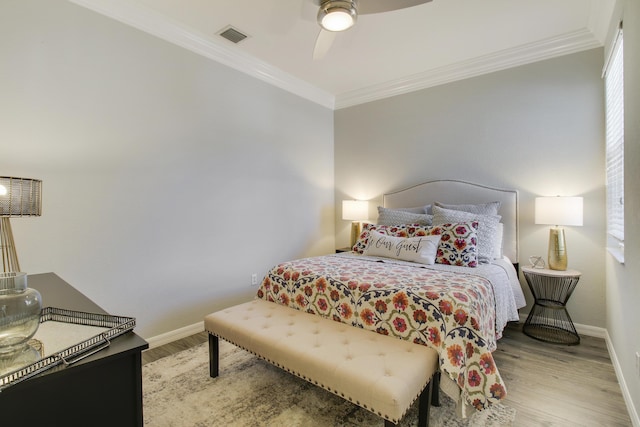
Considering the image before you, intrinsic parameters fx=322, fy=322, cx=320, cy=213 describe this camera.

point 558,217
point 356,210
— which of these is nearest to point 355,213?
point 356,210

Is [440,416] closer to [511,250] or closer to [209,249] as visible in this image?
[511,250]

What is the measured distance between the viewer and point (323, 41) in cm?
242

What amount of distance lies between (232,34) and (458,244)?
8.80 feet

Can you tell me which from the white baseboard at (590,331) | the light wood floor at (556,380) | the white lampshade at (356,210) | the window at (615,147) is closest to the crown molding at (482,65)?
the window at (615,147)

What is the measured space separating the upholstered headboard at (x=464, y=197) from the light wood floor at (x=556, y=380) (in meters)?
0.88

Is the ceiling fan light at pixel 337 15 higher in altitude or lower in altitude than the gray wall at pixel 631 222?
higher

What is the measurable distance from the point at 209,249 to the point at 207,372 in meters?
1.16

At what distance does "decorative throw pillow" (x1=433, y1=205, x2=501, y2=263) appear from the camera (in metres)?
2.83

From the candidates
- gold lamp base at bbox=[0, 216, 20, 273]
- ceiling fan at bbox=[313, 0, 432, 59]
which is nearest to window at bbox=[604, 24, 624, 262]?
ceiling fan at bbox=[313, 0, 432, 59]

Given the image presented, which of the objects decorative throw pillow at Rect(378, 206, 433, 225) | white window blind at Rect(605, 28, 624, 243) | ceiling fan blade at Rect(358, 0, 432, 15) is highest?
ceiling fan blade at Rect(358, 0, 432, 15)

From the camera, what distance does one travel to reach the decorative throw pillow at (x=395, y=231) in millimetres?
2953

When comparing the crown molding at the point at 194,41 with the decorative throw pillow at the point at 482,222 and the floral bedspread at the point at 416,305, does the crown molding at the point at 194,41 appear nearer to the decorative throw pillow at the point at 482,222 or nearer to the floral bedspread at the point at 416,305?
the floral bedspread at the point at 416,305

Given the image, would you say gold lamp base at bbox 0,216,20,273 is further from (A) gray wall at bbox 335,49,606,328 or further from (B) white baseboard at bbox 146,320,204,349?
(A) gray wall at bbox 335,49,606,328

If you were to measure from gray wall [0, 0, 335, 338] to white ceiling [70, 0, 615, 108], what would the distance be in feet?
0.59
